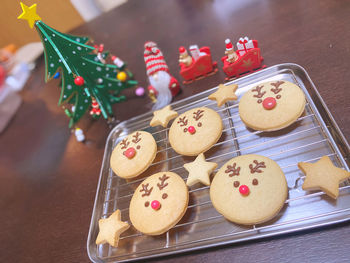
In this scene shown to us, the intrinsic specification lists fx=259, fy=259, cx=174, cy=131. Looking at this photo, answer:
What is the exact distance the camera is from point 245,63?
41.9 inches

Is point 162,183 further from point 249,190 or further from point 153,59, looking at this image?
point 153,59

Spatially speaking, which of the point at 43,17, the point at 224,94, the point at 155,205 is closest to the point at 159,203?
the point at 155,205

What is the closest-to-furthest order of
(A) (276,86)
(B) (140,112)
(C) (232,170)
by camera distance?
1. (C) (232,170)
2. (A) (276,86)
3. (B) (140,112)

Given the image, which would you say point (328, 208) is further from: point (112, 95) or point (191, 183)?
point (112, 95)

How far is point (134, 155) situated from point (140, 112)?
1.02 ft

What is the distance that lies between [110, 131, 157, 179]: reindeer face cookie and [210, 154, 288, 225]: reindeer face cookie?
300 mm

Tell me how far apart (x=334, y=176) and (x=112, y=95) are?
107cm

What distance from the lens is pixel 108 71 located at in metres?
1.26

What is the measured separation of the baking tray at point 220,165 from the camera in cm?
76

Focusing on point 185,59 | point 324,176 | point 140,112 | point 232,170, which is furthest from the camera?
point 140,112

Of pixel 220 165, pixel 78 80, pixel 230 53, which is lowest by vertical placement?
pixel 220 165

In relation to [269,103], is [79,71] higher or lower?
higher

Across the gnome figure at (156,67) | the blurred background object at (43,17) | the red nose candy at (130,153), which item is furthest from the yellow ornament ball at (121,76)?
the red nose candy at (130,153)

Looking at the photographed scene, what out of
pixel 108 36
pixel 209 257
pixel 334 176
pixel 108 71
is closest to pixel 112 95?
pixel 108 71
